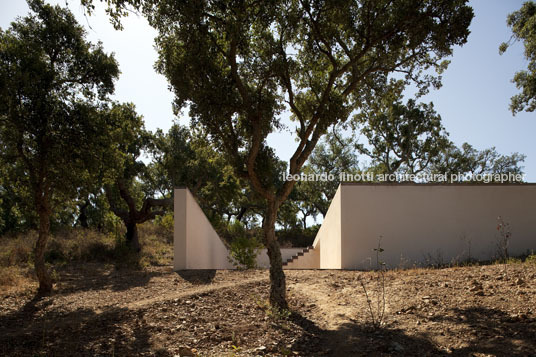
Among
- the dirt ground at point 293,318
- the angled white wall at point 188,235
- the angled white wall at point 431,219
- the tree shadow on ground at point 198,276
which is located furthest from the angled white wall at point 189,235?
the angled white wall at point 431,219

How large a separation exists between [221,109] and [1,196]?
1480 centimetres

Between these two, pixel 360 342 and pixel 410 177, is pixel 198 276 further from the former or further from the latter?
pixel 410 177

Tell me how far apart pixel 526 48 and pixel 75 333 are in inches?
420

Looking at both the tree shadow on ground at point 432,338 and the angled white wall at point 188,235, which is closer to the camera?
the tree shadow on ground at point 432,338

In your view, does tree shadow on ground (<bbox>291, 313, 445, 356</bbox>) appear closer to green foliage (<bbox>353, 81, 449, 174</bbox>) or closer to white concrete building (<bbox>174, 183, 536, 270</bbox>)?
white concrete building (<bbox>174, 183, 536, 270</bbox>)

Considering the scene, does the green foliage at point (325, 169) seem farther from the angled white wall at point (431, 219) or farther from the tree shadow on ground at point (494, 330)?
the tree shadow on ground at point (494, 330)

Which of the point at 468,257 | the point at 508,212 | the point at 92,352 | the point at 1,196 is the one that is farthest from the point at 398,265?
the point at 1,196

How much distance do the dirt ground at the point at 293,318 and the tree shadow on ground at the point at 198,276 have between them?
0.38 m

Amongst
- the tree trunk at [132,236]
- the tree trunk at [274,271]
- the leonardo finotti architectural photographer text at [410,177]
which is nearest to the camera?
the tree trunk at [274,271]

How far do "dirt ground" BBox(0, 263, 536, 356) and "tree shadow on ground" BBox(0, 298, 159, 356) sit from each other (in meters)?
0.01

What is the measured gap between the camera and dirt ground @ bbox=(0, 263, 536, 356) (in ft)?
13.8

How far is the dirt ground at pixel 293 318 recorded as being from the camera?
4.20 m

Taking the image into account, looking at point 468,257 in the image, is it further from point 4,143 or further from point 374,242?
point 4,143

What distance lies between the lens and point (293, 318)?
213 inches
